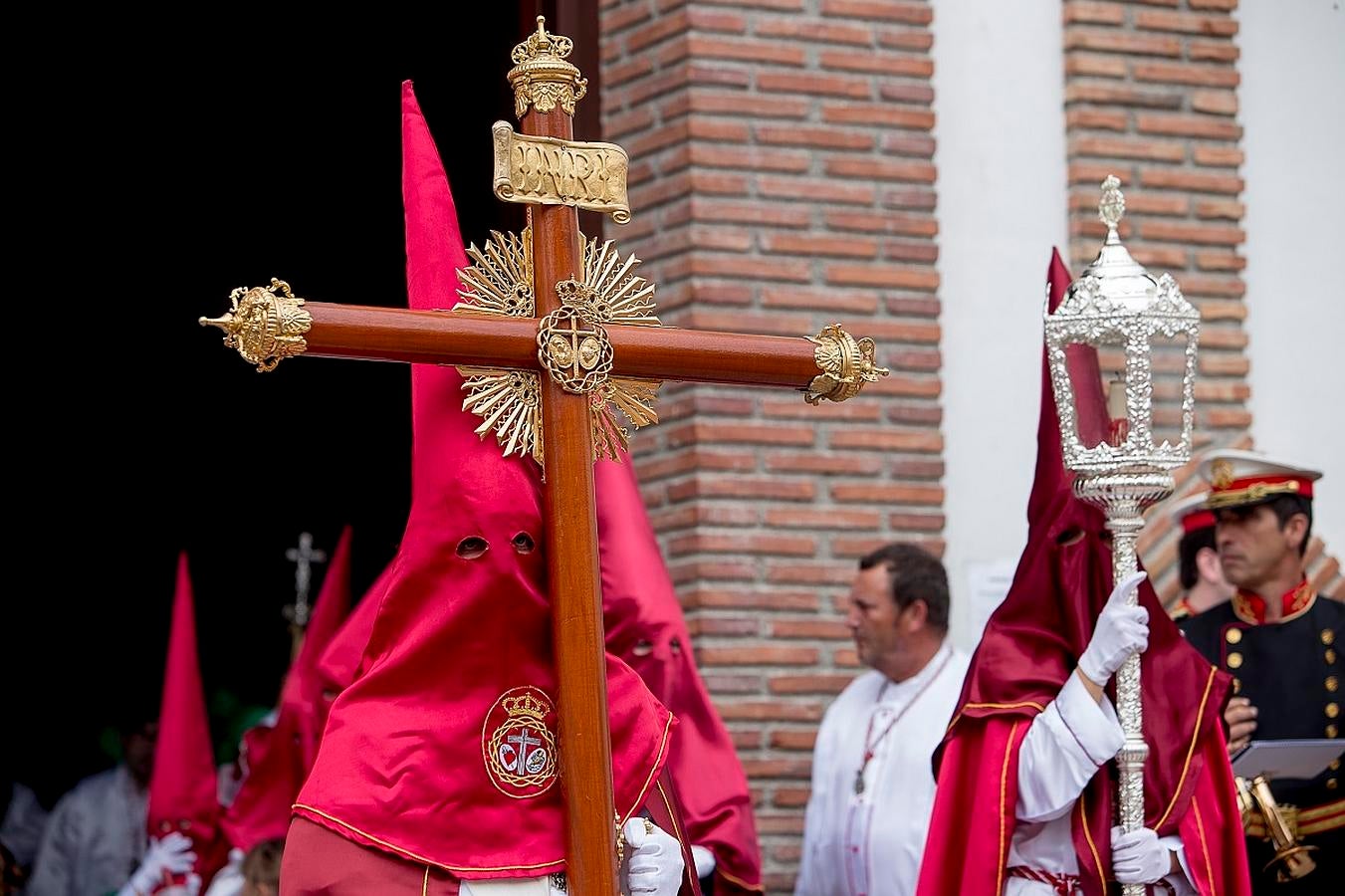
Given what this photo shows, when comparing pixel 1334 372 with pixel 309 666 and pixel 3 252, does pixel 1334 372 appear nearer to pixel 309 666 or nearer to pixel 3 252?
pixel 309 666

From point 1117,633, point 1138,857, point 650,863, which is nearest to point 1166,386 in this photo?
point 1117,633

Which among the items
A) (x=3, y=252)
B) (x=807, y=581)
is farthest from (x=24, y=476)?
(x=807, y=581)

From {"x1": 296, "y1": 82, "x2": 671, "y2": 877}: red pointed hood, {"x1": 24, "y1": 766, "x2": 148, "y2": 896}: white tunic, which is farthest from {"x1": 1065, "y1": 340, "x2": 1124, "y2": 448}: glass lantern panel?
{"x1": 24, "y1": 766, "x2": 148, "y2": 896}: white tunic

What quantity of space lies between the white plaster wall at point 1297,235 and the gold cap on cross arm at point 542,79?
187 inches

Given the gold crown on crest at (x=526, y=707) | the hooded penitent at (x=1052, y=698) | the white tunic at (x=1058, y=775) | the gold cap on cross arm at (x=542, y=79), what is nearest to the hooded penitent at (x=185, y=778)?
the hooded penitent at (x=1052, y=698)

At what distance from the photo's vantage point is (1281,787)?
6684mm

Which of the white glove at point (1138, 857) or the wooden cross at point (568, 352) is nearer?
the wooden cross at point (568, 352)

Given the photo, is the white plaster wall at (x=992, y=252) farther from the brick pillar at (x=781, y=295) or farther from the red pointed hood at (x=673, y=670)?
the red pointed hood at (x=673, y=670)

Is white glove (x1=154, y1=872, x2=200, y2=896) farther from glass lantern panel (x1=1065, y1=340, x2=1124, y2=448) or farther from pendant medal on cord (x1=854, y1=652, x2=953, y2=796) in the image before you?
glass lantern panel (x1=1065, y1=340, x2=1124, y2=448)

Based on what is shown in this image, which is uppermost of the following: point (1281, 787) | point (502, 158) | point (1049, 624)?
point (502, 158)

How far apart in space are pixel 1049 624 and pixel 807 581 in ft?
6.36

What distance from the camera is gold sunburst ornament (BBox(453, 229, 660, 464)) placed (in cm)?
376

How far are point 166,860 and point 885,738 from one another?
124 inches

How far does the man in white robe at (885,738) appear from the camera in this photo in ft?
22.2
